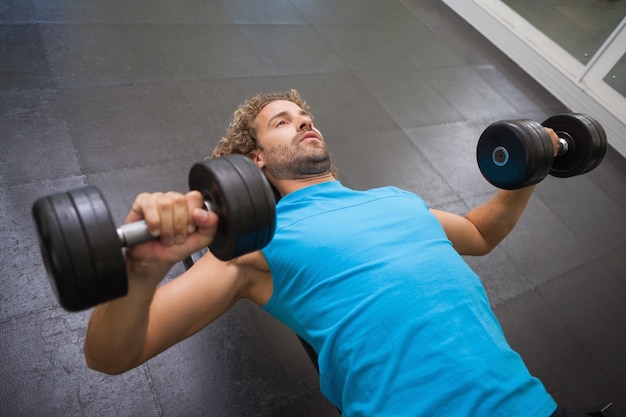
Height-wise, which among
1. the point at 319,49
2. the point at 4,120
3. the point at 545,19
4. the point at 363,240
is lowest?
the point at 4,120

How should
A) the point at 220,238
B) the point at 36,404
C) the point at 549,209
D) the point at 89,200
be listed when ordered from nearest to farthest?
1. the point at 89,200
2. the point at 220,238
3. the point at 36,404
4. the point at 549,209

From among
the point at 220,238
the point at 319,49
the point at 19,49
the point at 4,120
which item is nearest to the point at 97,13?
the point at 19,49

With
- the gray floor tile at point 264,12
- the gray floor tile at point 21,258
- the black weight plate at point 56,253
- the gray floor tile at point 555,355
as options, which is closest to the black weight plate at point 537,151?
the gray floor tile at point 555,355

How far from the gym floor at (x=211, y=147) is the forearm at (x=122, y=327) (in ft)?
2.36

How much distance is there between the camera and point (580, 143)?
5.68ft

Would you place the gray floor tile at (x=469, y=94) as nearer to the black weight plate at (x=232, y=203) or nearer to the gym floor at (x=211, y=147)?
the gym floor at (x=211, y=147)

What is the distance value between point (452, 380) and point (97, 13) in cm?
364

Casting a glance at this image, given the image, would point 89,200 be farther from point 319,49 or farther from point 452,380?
point 319,49

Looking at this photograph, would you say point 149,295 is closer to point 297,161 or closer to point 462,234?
point 297,161

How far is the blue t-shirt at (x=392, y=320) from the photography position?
1.07 meters

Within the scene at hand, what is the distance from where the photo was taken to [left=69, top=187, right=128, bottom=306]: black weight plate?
778 millimetres

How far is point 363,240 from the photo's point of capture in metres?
1.23

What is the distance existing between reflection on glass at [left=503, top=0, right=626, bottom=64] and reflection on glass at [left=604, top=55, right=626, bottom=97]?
1.07ft

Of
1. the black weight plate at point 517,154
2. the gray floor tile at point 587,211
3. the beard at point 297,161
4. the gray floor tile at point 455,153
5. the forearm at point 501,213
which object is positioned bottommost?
the gray floor tile at point 455,153
